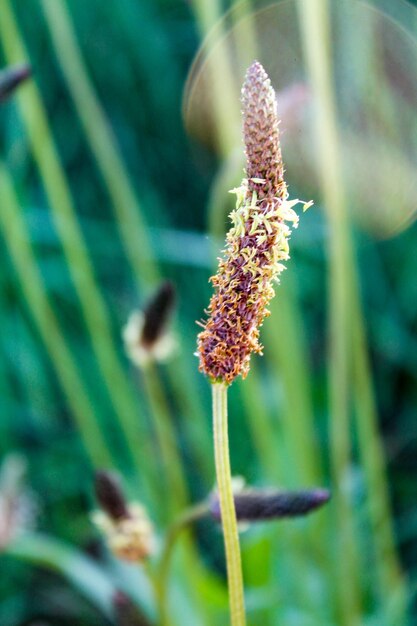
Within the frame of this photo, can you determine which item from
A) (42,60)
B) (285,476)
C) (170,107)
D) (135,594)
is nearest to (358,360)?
(285,476)

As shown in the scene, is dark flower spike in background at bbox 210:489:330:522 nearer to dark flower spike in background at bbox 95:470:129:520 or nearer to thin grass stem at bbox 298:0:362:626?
dark flower spike in background at bbox 95:470:129:520

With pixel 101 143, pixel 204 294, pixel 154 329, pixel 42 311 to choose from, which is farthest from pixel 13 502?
pixel 204 294

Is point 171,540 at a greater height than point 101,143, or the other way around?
point 101,143

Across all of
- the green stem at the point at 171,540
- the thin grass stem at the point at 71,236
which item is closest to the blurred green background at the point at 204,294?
the thin grass stem at the point at 71,236

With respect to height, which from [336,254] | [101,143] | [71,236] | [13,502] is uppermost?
[101,143]

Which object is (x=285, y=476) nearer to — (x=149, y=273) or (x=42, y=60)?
(x=149, y=273)

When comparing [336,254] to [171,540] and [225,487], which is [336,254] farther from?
[225,487]

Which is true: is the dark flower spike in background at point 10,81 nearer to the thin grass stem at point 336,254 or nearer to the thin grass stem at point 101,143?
the thin grass stem at point 336,254

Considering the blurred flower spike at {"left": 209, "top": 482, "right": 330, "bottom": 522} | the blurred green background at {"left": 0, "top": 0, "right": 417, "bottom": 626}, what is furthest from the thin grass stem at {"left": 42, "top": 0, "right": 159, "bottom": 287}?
the blurred flower spike at {"left": 209, "top": 482, "right": 330, "bottom": 522}
